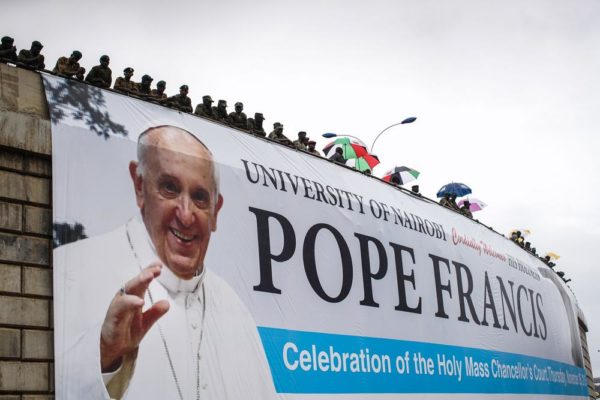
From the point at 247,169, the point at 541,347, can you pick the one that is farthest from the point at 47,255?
the point at 541,347

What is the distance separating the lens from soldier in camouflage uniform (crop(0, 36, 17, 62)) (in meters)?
12.6

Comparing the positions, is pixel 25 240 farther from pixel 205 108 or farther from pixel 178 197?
pixel 205 108

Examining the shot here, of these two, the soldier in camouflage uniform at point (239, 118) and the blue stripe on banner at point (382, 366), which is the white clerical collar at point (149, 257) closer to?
the blue stripe on banner at point (382, 366)

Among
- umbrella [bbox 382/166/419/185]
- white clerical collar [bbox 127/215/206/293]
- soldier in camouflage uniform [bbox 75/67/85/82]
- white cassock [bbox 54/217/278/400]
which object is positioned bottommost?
white cassock [bbox 54/217/278/400]

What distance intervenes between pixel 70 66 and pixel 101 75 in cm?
49

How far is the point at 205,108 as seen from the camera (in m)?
15.9

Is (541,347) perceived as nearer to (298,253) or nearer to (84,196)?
(298,253)

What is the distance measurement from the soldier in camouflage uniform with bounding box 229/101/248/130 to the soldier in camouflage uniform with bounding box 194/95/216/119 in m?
0.49

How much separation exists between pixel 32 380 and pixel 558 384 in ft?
→ 69.5

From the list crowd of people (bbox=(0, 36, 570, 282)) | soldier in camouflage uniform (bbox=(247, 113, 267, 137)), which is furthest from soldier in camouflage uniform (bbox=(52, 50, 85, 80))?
Answer: soldier in camouflage uniform (bbox=(247, 113, 267, 137))

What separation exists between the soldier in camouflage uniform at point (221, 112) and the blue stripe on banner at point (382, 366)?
3794 mm

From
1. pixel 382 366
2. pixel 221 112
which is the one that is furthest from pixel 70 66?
pixel 382 366

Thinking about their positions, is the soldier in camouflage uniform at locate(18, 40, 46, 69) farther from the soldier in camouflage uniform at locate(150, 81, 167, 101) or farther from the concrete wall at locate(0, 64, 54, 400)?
the soldier in camouflage uniform at locate(150, 81, 167, 101)

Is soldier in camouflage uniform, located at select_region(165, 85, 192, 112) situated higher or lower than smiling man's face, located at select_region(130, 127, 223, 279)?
higher
